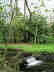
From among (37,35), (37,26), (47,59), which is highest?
(37,26)

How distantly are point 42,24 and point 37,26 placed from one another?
2.69 feet

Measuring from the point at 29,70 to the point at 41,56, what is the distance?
2772 mm

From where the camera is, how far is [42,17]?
16.9 metres

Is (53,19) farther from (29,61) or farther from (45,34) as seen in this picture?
(29,61)

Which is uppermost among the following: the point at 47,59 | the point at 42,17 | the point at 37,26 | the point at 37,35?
the point at 42,17

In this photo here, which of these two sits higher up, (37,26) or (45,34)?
(37,26)

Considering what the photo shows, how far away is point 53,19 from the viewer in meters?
23.1

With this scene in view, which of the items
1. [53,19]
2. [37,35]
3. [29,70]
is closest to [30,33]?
[37,35]

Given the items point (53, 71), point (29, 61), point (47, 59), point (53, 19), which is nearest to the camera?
point (53, 71)

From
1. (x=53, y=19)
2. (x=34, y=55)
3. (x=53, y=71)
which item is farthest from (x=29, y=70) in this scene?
(x=53, y=19)

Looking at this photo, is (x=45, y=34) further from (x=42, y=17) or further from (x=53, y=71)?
(x=53, y=71)

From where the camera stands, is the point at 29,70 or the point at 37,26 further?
the point at 37,26

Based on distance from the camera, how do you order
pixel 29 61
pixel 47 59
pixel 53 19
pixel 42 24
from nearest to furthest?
pixel 29 61 → pixel 47 59 → pixel 42 24 → pixel 53 19

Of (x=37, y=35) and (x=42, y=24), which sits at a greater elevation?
(x=42, y=24)
